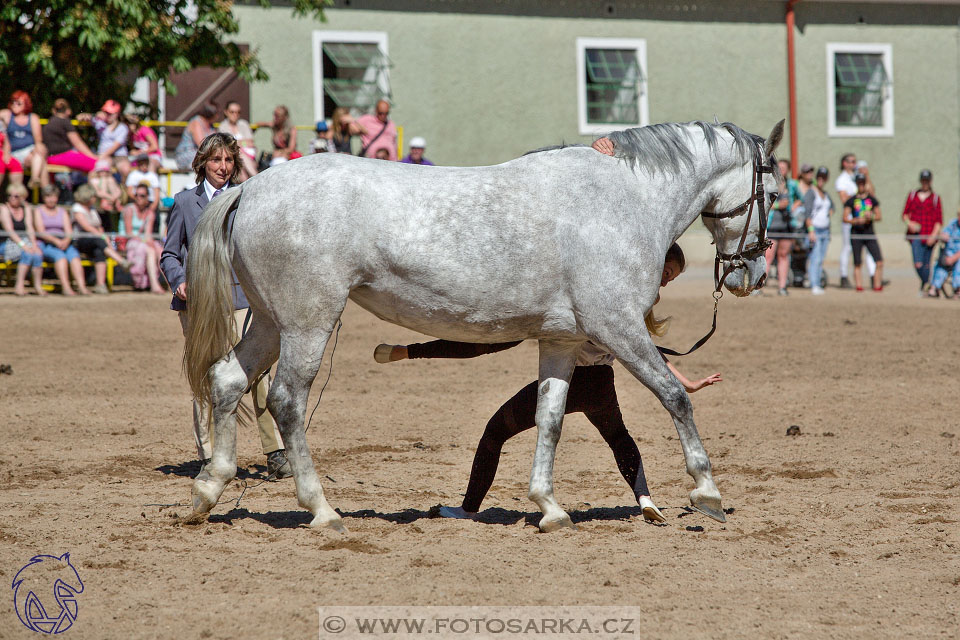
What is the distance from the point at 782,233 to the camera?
1691 centimetres

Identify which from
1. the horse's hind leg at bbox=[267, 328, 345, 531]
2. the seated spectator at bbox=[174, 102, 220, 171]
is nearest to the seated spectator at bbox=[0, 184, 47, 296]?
the seated spectator at bbox=[174, 102, 220, 171]

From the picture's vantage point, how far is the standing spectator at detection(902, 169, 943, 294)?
55.5 ft

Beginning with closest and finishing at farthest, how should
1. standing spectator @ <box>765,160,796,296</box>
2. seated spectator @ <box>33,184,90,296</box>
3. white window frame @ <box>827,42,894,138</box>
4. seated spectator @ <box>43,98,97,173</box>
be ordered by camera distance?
seated spectator @ <box>33,184,90,296</box> < seated spectator @ <box>43,98,97,173</box> < standing spectator @ <box>765,160,796,296</box> < white window frame @ <box>827,42,894,138</box>

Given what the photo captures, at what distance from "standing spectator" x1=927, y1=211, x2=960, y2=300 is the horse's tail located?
13569mm

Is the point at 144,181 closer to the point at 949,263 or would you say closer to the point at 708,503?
the point at 708,503

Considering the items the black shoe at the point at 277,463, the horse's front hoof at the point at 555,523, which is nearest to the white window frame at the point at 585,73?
the black shoe at the point at 277,463

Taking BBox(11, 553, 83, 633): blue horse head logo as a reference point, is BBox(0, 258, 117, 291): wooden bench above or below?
above

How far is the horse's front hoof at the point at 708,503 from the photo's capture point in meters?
5.21

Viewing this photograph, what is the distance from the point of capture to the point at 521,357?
11.1m

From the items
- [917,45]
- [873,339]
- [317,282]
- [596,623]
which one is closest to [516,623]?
[596,623]

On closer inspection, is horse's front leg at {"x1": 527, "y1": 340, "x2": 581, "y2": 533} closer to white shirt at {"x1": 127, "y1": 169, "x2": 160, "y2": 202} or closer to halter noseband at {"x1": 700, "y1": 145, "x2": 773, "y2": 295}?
halter noseband at {"x1": 700, "y1": 145, "x2": 773, "y2": 295}

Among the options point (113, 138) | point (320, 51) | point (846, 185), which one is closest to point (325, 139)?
point (113, 138)

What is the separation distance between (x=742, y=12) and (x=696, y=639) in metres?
19.7

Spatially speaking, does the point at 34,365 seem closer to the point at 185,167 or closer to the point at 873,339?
the point at 185,167
